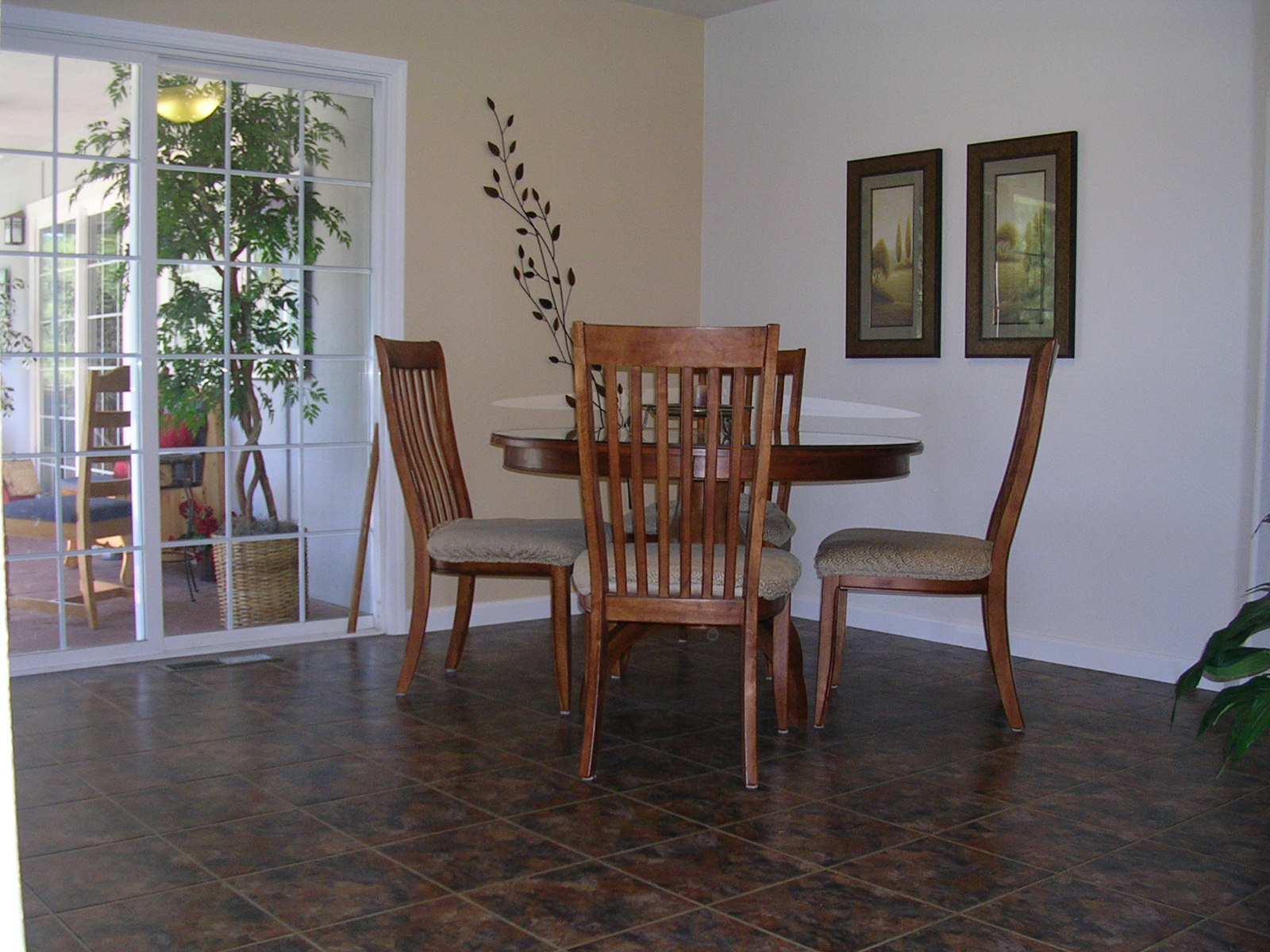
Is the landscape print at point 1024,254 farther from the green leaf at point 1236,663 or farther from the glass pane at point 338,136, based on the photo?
the glass pane at point 338,136

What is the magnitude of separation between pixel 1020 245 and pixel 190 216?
2858 millimetres

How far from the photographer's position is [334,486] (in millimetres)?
4473

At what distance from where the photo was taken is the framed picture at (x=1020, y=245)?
161 inches

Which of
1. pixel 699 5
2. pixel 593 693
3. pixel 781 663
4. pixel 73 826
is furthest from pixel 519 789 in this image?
pixel 699 5

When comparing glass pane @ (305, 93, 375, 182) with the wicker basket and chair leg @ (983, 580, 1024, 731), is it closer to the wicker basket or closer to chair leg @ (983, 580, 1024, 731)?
the wicker basket

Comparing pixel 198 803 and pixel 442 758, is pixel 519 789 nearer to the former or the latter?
pixel 442 758

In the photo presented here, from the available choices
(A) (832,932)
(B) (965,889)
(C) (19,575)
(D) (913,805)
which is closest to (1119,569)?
(D) (913,805)

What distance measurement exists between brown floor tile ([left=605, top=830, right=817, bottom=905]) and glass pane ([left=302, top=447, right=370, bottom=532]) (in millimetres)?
2404

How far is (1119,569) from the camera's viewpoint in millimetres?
4035

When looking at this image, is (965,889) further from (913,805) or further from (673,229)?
(673,229)

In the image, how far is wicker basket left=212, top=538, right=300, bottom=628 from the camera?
426 cm

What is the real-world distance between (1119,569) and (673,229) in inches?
94.4

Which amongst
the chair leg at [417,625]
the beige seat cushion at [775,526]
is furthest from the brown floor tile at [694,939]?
the beige seat cushion at [775,526]

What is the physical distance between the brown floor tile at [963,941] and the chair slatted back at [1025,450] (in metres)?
1.35
